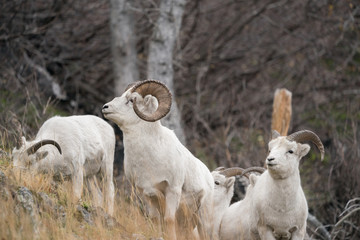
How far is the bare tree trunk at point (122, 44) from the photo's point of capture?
18828 mm

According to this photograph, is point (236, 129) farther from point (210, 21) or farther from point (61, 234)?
point (61, 234)

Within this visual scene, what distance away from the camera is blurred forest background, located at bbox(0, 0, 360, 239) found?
18.2 meters

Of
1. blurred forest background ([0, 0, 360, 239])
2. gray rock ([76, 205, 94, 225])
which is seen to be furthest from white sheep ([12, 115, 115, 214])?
blurred forest background ([0, 0, 360, 239])

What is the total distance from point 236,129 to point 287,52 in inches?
185

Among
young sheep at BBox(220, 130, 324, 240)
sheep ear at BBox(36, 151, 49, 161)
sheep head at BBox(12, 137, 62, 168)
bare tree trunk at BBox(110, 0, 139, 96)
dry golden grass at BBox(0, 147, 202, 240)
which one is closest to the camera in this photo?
dry golden grass at BBox(0, 147, 202, 240)

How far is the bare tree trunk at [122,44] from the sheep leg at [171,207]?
9221 mm

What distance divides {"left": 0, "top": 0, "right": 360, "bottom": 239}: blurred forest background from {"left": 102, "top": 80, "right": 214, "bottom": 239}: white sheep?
22.7 ft

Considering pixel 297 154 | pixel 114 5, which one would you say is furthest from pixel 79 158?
pixel 114 5

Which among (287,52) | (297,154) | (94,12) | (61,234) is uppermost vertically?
(94,12)

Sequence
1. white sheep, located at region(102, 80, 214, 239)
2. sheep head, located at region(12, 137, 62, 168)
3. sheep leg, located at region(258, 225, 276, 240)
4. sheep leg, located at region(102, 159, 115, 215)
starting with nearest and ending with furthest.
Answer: sheep leg, located at region(258, 225, 276, 240) < white sheep, located at region(102, 80, 214, 239) < sheep leg, located at region(102, 159, 115, 215) < sheep head, located at region(12, 137, 62, 168)

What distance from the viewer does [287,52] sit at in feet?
77.5

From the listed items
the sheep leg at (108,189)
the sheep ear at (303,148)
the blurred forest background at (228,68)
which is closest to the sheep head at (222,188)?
the sheep leg at (108,189)

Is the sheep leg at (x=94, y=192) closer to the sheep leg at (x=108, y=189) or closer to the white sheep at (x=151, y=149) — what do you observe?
the sheep leg at (x=108, y=189)

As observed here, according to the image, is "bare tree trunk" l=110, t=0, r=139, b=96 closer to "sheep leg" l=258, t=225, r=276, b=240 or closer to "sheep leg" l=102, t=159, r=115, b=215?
"sheep leg" l=102, t=159, r=115, b=215
